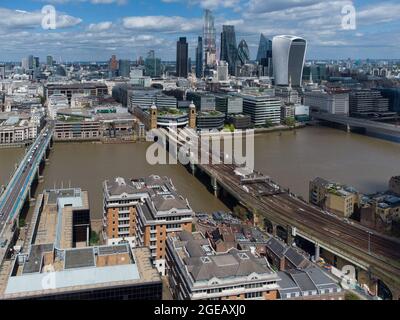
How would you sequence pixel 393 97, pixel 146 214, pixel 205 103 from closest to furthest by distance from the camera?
1. pixel 146 214
2. pixel 205 103
3. pixel 393 97

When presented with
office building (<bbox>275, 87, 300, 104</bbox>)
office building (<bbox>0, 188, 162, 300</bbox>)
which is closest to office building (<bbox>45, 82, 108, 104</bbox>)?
office building (<bbox>275, 87, 300, 104</bbox>)

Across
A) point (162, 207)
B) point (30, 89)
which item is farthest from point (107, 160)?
point (30, 89)

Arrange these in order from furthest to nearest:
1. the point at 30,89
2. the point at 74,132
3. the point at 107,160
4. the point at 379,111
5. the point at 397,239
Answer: the point at 30,89, the point at 379,111, the point at 74,132, the point at 107,160, the point at 397,239

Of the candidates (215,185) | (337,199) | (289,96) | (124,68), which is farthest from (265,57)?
(337,199)

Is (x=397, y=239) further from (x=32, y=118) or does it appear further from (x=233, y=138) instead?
(x=32, y=118)

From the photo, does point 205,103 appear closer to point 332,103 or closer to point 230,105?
point 230,105

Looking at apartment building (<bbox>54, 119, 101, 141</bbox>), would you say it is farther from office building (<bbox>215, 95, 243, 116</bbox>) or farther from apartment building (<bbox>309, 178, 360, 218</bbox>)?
apartment building (<bbox>309, 178, 360, 218</bbox>)
